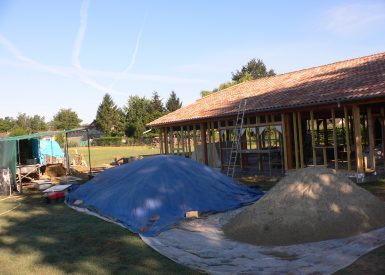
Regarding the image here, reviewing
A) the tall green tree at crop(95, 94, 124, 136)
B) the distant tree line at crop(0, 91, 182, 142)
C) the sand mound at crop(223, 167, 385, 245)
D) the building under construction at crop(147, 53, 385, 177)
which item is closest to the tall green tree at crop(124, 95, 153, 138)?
the distant tree line at crop(0, 91, 182, 142)

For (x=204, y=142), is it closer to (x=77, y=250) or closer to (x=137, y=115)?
(x=77, y=250)

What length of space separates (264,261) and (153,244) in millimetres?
2127

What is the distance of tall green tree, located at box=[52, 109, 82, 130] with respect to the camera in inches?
3787

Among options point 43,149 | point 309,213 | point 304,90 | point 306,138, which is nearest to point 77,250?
point 309,213

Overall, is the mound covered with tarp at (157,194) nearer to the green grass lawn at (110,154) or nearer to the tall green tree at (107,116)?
the green grass lawn at (110,154)

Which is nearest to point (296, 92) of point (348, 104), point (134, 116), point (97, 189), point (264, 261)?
point (348, 104)

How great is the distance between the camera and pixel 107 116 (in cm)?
7762

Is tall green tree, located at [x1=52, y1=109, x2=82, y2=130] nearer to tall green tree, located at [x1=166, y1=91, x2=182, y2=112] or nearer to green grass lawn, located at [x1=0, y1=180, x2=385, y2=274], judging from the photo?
tall green tree, located at [x1=166, y1=91, x2=182, y2=112]

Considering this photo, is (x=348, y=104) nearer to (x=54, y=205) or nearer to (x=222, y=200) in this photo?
(x=222, y=200)

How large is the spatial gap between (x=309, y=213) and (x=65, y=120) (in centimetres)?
9686

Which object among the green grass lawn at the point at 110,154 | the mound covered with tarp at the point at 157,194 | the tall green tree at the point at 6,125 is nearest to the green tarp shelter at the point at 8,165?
the mound covered with tarp at the point at 157,194

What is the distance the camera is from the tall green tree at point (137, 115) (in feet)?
214

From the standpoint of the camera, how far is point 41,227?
354 inches

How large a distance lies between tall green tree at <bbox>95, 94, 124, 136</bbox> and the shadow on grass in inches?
2655
